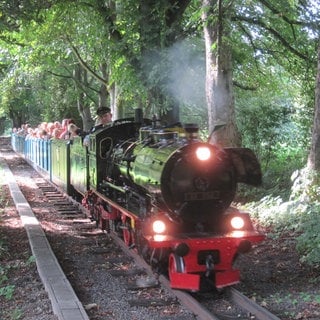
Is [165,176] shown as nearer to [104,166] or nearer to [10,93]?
[104,166]

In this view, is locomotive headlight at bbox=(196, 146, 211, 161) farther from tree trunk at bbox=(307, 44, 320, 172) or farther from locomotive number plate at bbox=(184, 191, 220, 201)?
tree trunk at bbox=(307, 44, 320, 172)

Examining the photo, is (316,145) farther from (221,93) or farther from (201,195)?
Answer: (201,195)

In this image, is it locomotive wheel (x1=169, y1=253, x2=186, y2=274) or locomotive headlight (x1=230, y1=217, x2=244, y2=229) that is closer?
locomotive wheel (x1=169, y1=253, x2=186, y2=274)

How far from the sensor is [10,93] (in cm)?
3472

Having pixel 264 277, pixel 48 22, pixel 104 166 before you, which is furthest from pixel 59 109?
pixel 264 277

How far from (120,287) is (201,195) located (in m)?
1.53

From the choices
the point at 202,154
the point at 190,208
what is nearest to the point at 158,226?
the point at 190,208

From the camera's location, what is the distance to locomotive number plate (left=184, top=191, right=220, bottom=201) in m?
5.96

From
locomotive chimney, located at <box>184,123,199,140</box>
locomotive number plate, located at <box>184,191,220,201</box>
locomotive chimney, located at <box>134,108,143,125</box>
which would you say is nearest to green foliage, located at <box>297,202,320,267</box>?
locomotive number plate, located at <box>184,191,220,201</box>

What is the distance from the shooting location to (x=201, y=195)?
601 cm

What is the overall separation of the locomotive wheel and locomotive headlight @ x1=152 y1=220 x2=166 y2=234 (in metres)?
0.33

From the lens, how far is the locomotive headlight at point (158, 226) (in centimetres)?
584

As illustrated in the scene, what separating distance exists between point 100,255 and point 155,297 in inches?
90.8

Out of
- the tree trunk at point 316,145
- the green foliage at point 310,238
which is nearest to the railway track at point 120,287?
the green foliage at point 310,238
